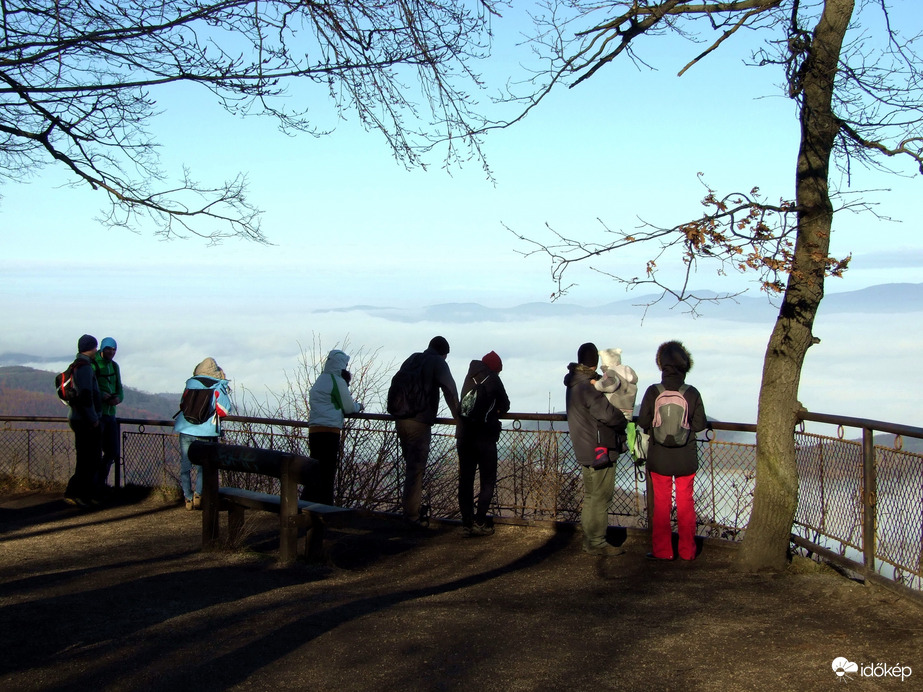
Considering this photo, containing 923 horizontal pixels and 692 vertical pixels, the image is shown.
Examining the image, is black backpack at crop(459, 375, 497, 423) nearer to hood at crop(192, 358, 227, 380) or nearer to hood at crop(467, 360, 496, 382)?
hood at crop(467, 360, 496, 382)

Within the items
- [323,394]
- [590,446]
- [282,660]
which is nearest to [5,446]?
[323,394]

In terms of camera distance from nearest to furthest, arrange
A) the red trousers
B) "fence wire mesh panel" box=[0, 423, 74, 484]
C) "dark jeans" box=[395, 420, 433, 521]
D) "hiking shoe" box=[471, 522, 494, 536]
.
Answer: the red trousers < "hiking shoe" box=[471, 522, 494, 536] < "dark jeans" box=[395, 420, 433, 521] < "fence wire mesh panel" box=[0, 423, 74, 484]

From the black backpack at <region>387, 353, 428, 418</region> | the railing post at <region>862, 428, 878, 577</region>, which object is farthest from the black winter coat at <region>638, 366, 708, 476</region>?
the black backpack at <region>387, 353, 428, 418</region>

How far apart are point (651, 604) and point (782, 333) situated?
246 cm

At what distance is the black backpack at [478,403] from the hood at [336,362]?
162cm

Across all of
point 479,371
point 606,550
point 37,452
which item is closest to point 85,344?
point 37,452

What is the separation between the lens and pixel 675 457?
8344 millimetres

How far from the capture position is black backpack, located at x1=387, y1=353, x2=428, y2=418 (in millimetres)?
10047

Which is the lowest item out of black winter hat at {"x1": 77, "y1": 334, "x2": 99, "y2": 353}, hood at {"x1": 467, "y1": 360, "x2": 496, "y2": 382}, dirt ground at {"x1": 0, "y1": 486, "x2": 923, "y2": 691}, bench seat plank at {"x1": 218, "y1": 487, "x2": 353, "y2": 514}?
dirt ground at {"x1": 0, "y1": 486, "x2": 923, "y2": 691}

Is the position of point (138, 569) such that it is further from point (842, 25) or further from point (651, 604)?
point (842, 25)

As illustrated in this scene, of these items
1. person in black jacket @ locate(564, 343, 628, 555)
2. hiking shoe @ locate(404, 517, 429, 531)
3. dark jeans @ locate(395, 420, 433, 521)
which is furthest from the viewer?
hiking shoe @ locate(404, 517, 429, 531)

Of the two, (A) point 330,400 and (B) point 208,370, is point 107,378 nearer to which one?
(B) point 208,370

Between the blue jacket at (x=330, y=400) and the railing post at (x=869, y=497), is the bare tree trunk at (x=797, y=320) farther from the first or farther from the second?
the blue jacket at (x=330, y=400)

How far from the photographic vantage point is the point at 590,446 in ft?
28.7
